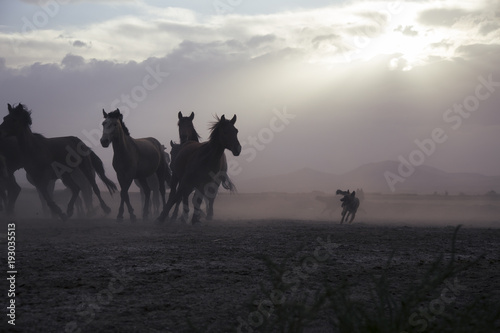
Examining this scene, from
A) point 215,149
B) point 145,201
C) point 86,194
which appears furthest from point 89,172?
point 215,149

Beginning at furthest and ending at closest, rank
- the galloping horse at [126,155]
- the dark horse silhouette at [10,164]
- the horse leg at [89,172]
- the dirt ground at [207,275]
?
the horse leg at [89,172] < the dark horse silhouette at [10,164] < the galloping horse at [126,155] < the dirt ground at [207,275]

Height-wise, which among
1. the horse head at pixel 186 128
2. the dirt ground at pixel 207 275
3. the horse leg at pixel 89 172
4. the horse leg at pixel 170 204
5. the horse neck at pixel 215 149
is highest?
the horse head at pixel 186 128

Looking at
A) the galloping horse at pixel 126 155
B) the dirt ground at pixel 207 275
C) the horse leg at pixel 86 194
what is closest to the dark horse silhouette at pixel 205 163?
the galloping horse at pixel 126 155

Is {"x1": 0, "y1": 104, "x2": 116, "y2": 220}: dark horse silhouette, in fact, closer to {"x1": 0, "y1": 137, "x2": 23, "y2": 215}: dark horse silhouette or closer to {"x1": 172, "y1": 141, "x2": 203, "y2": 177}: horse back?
{"x1": 0, "y1": 137, "x2": 23, "y2": 215}: dark horse silhouette

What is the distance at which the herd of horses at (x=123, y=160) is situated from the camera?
13.5 metres

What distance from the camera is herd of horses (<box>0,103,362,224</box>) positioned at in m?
13.5

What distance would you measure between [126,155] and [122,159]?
0.50 feet

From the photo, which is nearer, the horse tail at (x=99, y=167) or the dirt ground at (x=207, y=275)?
the dirt ground at (x=207, y=275)

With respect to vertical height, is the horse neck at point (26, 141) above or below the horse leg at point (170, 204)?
above

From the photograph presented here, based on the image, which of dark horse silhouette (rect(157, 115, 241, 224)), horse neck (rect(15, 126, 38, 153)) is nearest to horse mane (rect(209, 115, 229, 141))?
dark horse silhouette (rect(157, 115, 241, 224))

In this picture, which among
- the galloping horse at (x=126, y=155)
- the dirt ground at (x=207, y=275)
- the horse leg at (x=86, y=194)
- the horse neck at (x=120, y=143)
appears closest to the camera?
the dirt ground at (x=207, y=275)

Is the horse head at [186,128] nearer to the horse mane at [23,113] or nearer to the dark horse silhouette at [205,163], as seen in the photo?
A: the dark horse silhouette at [205,163]

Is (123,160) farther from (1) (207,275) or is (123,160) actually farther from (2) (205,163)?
(1) (207,275)

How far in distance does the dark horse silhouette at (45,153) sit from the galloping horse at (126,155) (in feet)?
5.90
